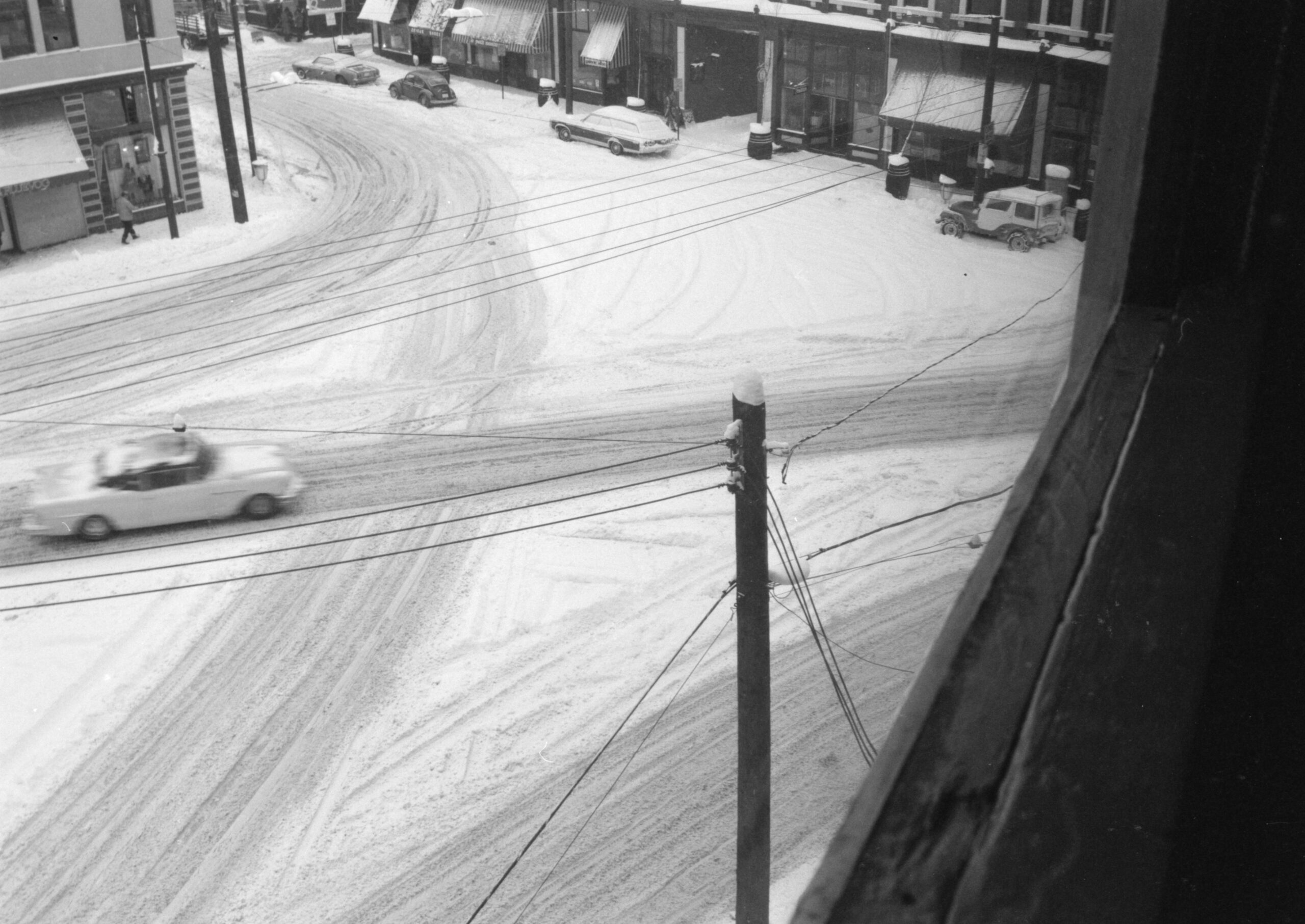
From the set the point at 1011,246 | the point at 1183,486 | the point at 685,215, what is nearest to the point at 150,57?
the point at 685,215

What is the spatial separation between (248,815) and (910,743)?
10.2 m

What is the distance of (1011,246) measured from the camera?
19.8 metres

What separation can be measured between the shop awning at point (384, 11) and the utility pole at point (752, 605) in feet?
124

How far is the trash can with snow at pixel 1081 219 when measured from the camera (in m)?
10.0

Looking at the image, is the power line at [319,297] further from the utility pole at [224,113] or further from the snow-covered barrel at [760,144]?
the utility pole at [224,113]

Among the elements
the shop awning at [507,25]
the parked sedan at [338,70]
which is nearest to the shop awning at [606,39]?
the shop awning at [507,25]

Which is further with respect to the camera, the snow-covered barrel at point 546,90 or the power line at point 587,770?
the snow-covered barrel at point 546,90

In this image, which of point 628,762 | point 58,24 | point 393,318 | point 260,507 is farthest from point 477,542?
point 58,24

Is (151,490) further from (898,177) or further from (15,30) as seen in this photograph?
(898,177)

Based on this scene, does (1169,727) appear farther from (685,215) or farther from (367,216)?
(367,216)

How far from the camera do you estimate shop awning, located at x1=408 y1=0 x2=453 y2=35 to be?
37562mm

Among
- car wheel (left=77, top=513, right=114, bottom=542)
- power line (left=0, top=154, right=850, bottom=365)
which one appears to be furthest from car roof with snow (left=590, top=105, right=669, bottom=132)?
car wheel (left=77, top=513, right=114, bottom=542)

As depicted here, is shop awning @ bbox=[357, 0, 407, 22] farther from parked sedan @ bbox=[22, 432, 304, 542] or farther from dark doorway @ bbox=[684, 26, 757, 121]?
parked sedan @ bbox=[22, 432, 304, 542]

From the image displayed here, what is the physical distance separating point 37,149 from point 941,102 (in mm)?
17373
